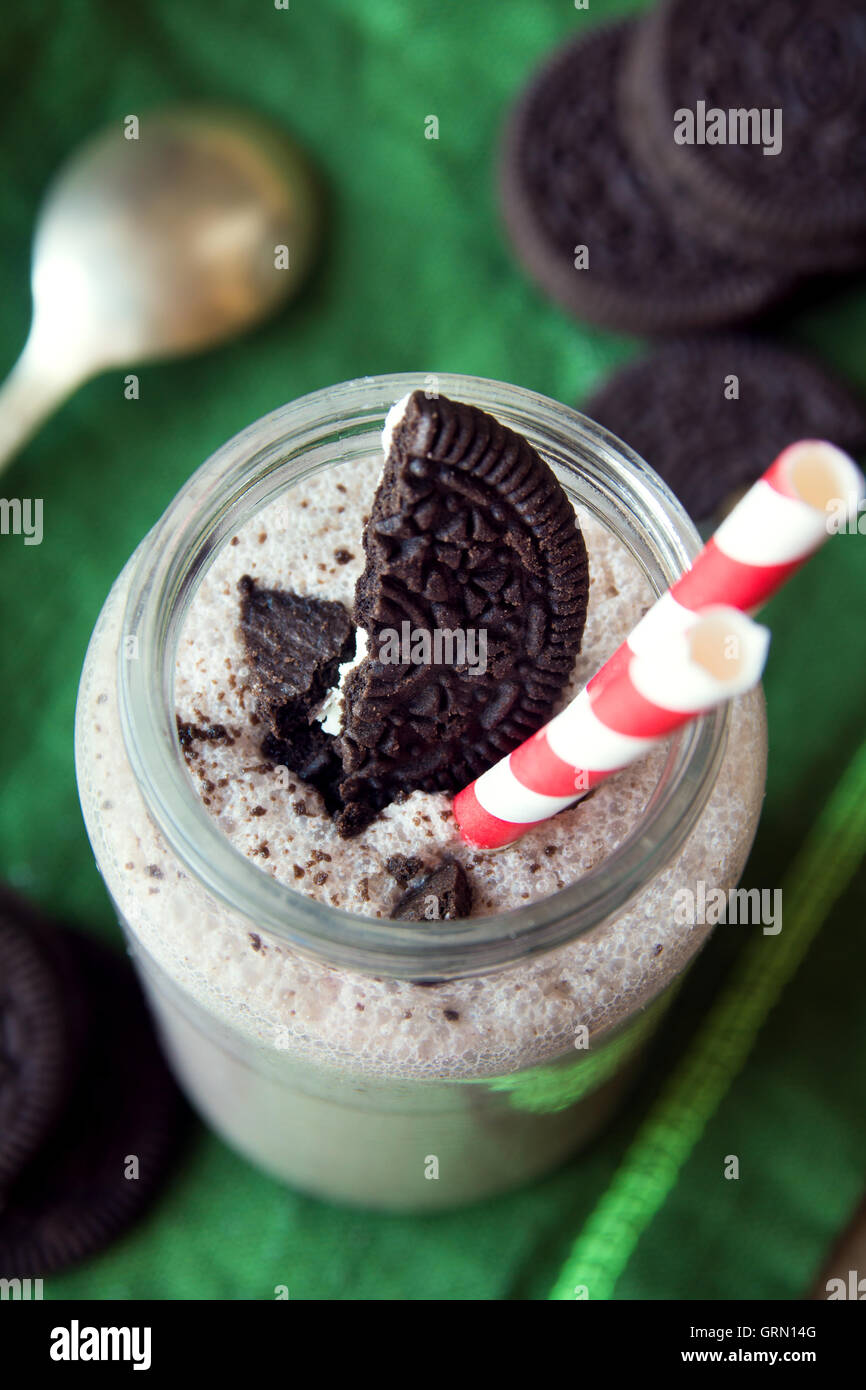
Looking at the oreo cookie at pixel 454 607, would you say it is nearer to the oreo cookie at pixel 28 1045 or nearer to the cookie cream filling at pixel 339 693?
the cookie cream filling at pixel 339 693

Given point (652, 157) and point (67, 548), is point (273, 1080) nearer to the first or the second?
point (67, 548)

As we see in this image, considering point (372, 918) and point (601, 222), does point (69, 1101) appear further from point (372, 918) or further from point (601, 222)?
point (601, 222)

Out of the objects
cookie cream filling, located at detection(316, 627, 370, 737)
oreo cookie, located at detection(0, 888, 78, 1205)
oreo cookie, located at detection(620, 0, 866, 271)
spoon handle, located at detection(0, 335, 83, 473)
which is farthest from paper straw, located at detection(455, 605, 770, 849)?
oreo cookie, located at detection(620, 0, 866, 271)

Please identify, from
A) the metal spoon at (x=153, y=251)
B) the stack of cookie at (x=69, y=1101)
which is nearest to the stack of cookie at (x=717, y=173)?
the metal spoon at (x=153, y=251)

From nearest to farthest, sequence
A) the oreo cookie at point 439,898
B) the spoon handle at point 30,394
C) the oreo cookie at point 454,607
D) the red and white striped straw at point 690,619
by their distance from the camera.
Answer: the red and white striped straw at point 690,619 → the oreo cookie at point 454,607 → the oreo cookie at point 439,898 → the spoon handle at point 30,394

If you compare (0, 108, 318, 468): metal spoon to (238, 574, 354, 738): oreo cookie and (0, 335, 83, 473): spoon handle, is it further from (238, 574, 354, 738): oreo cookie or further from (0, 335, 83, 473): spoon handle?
(238, 574, 354, 738): oreo cookie

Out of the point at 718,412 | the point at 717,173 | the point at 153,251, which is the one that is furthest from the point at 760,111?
the point at 153,251
